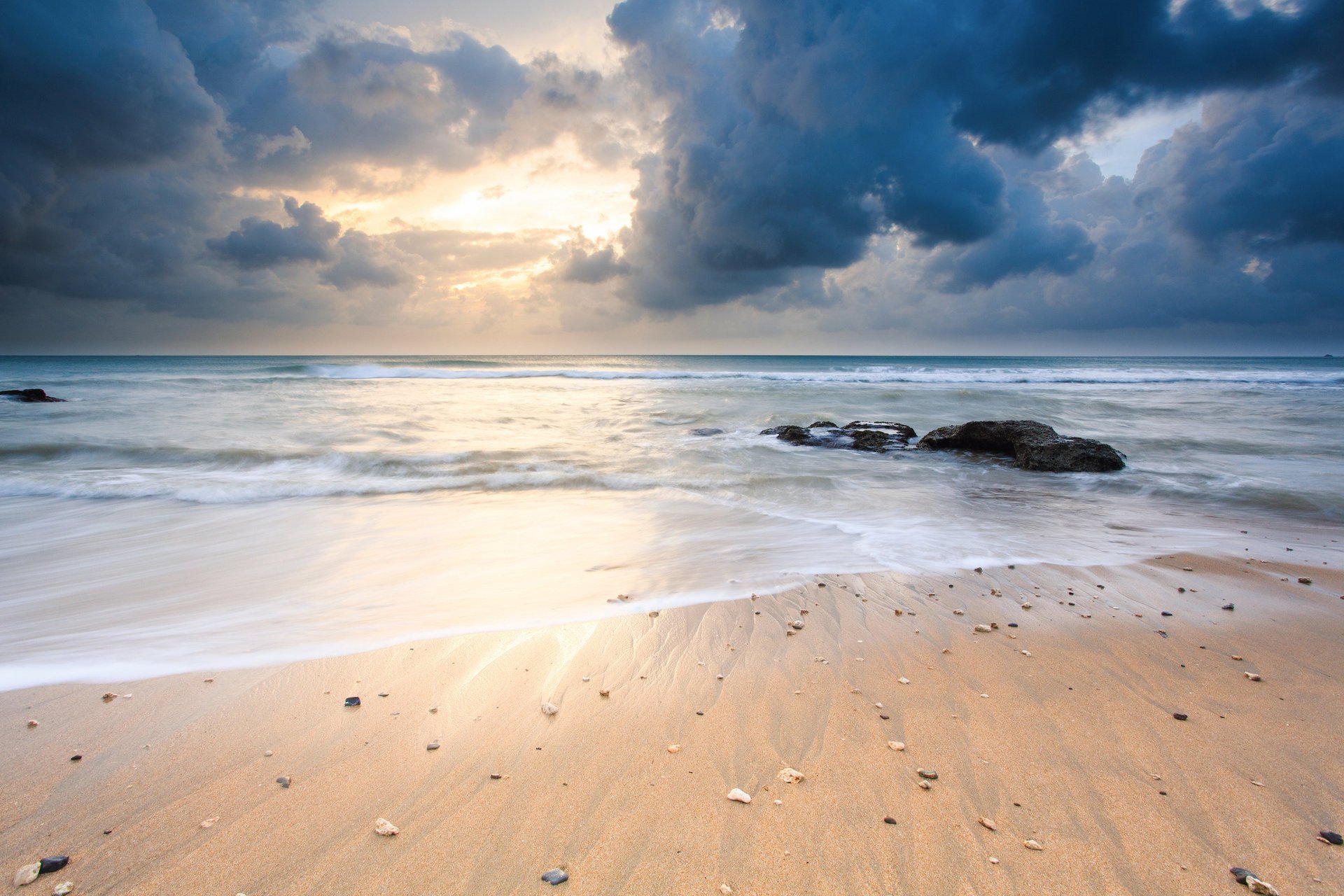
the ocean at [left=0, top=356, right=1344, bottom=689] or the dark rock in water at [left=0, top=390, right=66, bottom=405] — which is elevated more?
the dark rock in water at [left=0, top=390, right=66, bottom=405]

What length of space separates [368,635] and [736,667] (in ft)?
6.60

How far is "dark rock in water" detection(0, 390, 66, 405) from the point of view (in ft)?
59.9

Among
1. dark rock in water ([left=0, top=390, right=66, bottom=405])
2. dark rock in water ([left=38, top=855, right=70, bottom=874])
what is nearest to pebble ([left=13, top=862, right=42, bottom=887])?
dark rock in water ([left=38, top=855, right=70, bottom=874])

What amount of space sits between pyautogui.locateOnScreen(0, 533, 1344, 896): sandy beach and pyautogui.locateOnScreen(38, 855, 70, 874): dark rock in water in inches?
2.2

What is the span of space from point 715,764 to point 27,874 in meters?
1.99

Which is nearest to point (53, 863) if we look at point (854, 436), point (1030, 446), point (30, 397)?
point (1030, 446)

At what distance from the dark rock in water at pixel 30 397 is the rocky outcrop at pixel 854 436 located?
23.1 metres

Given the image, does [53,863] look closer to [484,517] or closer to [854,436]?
[484,517]

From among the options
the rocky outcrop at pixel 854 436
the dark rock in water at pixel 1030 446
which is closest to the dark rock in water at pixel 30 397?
the rocky outcrop at pixel 854 436

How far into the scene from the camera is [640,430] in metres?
13.5

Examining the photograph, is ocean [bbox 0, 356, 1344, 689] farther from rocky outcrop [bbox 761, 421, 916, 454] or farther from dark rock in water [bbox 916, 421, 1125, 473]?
rocky outcrop [bbox 761, 421, 916, 454]

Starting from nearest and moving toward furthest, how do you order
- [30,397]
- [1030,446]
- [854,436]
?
[1030,446]
[854,436]
[30,397]

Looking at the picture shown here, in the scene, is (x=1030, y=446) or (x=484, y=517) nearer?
(x=484, y=517)

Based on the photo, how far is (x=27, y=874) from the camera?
1.59 m
